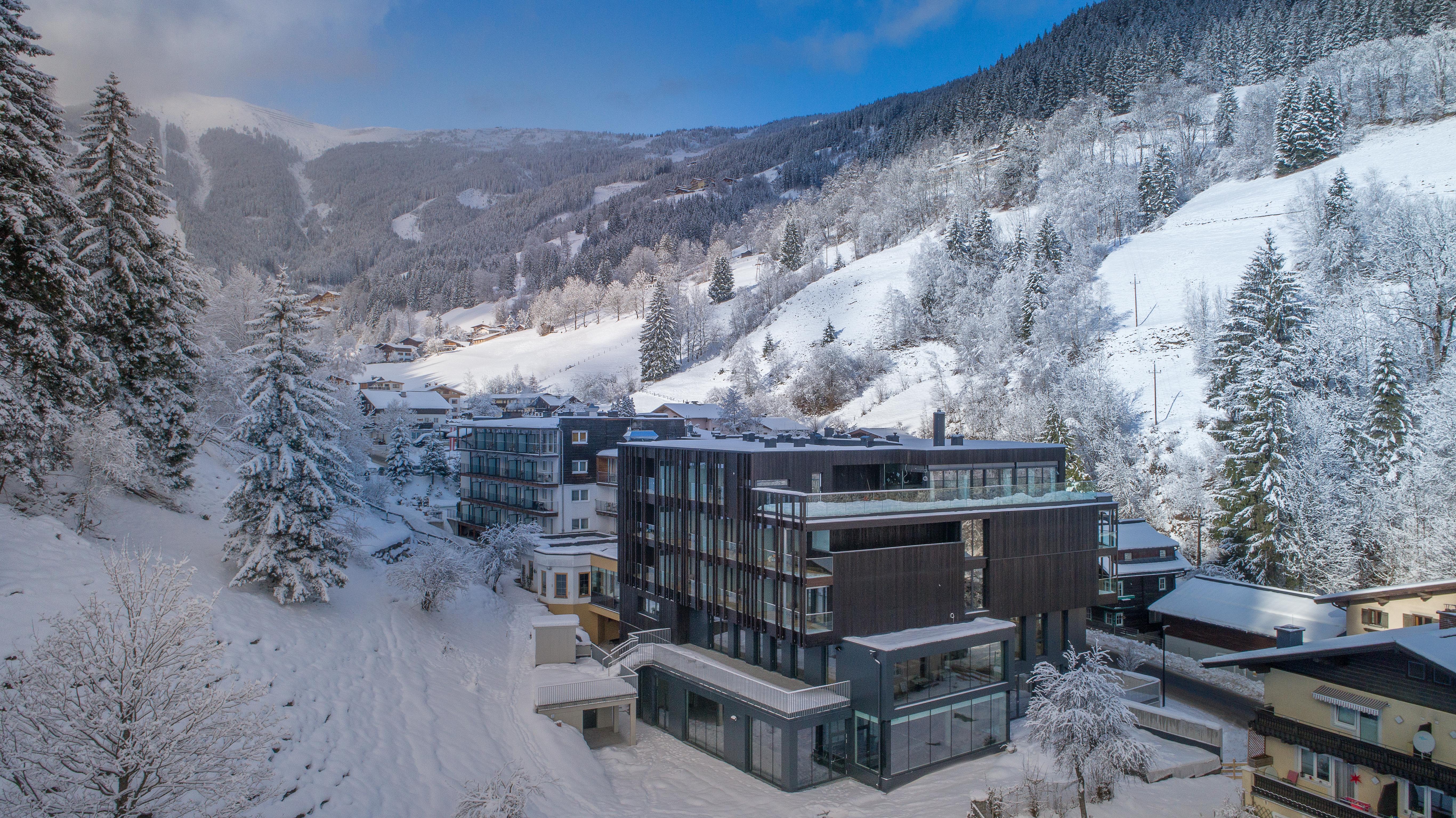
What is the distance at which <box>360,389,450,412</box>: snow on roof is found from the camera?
88.2 meters

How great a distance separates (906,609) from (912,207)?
108697 millimetres

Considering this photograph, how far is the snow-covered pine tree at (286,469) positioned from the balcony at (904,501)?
583 inches

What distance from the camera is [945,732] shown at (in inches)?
909

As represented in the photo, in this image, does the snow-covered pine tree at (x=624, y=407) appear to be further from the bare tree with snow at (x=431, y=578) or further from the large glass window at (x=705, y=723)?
the large glass window at (x=705, y=723)

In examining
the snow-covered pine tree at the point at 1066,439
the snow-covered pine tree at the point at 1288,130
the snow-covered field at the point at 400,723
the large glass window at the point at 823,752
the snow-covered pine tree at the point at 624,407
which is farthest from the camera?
the snow-covered pine tree at the point at 1288,130

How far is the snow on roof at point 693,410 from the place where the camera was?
75000mm

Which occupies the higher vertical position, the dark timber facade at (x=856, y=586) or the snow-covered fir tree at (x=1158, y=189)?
the snow-covered fir tree at (x=1158, y=189)

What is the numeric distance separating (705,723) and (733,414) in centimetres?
5449

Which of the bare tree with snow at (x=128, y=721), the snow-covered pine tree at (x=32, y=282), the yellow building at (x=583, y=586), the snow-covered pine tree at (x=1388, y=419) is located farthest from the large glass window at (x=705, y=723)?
the snow-covered pine tree at (x=1388, y=419)

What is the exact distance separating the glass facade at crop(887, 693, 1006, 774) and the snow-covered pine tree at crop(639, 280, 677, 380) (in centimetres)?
8299

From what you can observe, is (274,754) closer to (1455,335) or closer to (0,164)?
(0,164)

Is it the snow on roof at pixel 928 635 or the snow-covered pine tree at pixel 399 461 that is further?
the snow-covered pine tree at pixel 399 461

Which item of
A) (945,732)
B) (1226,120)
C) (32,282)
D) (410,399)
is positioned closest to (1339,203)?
(1226,120)

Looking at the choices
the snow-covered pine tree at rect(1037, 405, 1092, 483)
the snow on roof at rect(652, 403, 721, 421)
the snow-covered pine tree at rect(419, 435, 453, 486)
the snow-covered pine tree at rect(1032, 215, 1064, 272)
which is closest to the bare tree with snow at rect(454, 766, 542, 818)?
the snow-covered pine tree at rect(1037, 405, 1092, 483)
